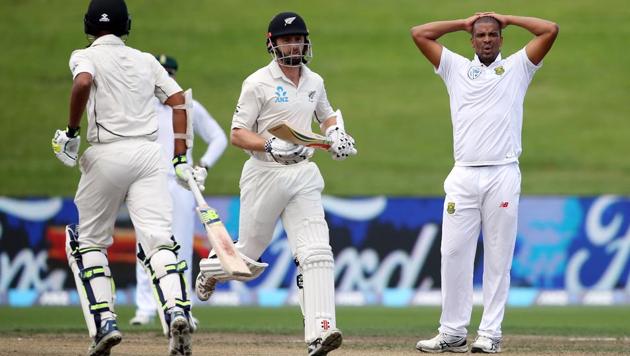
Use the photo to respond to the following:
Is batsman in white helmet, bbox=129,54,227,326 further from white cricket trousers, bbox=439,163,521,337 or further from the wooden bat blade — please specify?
the wooden bat blade

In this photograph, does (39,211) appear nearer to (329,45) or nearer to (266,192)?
(266,192)

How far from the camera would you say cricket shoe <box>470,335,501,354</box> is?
8.03m

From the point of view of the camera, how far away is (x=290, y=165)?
7633mm

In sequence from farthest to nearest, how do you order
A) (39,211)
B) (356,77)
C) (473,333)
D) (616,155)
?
1. (356,77)
2. (616,155)
3. (39,211)
4. (473,333)

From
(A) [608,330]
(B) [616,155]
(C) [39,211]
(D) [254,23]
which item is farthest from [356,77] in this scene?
(A) [608,330]

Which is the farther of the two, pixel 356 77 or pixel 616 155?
pixel 356 77

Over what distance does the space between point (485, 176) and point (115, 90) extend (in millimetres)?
2403

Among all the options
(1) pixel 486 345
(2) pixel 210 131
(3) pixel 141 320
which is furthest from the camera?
(2) pixel 210 131

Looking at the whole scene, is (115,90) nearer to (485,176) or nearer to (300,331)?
(485,176)

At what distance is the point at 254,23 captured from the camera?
957 inches

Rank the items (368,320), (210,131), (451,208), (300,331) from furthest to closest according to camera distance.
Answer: (368,320), (210,131), (300,331), (451,208)

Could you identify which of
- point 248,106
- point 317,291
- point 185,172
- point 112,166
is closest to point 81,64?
point 112,166

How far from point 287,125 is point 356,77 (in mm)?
15796

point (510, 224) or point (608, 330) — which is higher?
point (510, 224)
